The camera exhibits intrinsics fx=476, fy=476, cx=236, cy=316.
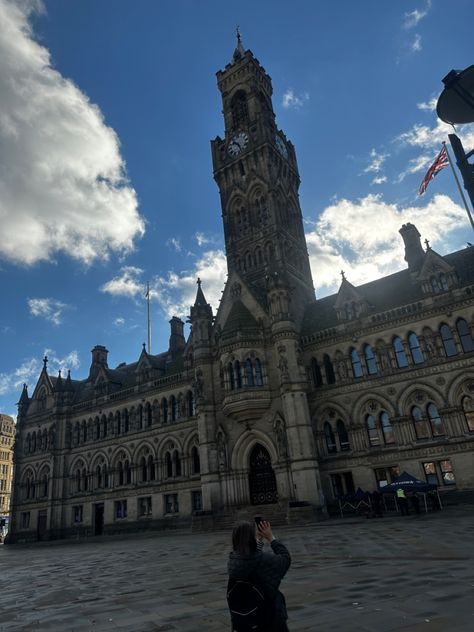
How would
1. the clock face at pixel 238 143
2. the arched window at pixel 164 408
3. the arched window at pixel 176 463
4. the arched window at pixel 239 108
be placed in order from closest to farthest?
the arched window at pixel 176 463 → the arched window at pixel 164 408 → the clock face at pixel 238 143 → the arched window at pixel 239 108

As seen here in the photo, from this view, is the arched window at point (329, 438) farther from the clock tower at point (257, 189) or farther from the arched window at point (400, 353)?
the clock tower at point (257, 189)

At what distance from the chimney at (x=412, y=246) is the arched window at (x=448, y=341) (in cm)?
704

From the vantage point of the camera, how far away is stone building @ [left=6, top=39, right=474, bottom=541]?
3200 centimetres

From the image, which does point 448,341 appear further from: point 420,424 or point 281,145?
point 281,145

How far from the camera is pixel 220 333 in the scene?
40.0m

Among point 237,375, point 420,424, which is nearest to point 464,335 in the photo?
point 420,424

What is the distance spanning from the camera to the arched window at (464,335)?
3094 cm

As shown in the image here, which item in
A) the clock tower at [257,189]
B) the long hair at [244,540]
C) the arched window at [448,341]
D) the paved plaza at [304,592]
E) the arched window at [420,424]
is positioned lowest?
the paved plaza at [304,592]

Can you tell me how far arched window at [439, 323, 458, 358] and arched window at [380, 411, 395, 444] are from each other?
5991 mm

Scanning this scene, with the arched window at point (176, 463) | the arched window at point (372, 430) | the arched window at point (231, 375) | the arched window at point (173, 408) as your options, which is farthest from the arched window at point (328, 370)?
the arched window at point (176, 463)

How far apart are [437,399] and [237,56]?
46919mm

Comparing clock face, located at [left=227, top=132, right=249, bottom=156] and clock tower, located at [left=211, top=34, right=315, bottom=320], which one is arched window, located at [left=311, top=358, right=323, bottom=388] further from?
clock face, located at [left=227, top=132, right=249, bottom=156]

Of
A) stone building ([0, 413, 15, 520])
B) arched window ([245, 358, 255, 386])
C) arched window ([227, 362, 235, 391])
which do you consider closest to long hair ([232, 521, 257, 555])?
arched window ([245, 358, 255, 386])

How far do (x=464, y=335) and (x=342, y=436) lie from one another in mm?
11035
